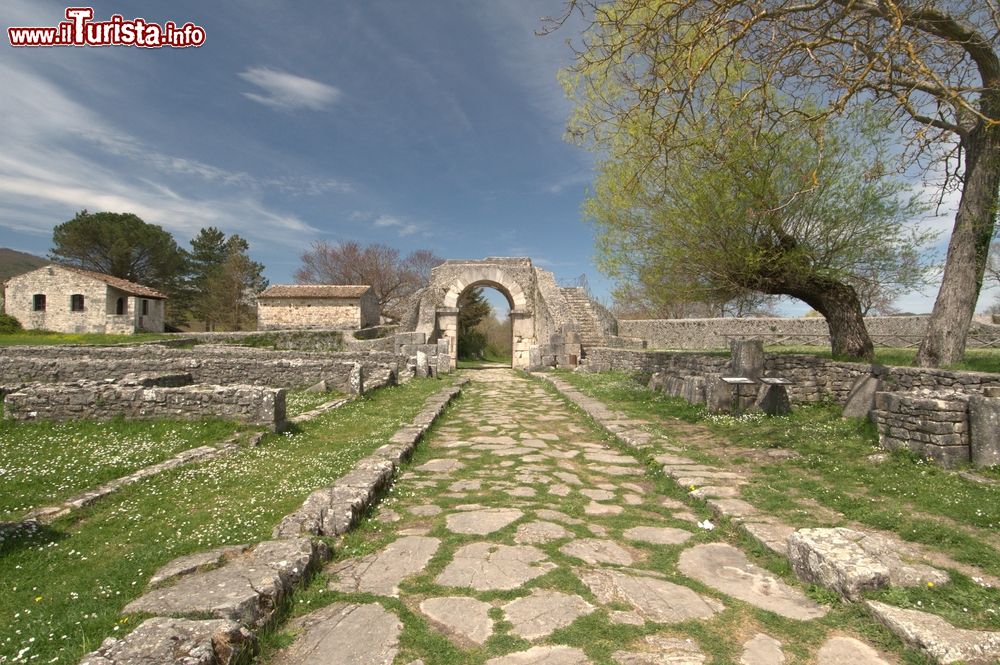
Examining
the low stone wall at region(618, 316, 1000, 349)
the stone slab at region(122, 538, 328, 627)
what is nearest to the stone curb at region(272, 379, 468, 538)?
the stone slab at region(122, 538, 328, 627)

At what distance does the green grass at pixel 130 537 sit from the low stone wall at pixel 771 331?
816 inches

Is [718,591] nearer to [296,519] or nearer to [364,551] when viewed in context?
[364,551]

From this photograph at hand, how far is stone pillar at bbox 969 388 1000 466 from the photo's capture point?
507 cm

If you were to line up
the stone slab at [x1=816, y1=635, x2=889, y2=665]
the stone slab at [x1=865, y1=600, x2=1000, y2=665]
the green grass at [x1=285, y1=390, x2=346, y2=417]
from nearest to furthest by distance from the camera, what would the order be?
the stone slab at [x1=865, y1=600, x2=1000, y2=665], the stone slab at [x1=816, y1=635, x2=889, y2=665], the green grass at [x1=285, y1=390, x2=346, y2=417]

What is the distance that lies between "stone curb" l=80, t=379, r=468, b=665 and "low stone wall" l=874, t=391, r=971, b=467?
570cm

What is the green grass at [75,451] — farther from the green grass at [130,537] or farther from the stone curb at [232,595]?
the stone curb at [232,595]

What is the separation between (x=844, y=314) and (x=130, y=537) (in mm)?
11136

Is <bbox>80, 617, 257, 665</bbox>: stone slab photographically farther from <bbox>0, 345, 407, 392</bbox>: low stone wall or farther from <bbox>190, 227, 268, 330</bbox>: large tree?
<bbox>190, 227, 268, 330</bbox>: large tree

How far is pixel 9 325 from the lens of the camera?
3231 centimetres

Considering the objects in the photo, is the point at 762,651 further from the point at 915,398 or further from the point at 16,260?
the point at 16,260

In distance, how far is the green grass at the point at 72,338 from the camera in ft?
87.8

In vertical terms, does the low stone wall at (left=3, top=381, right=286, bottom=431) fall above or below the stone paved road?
above

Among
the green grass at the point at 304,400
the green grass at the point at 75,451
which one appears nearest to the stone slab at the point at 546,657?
the green grass at the point at 75,451

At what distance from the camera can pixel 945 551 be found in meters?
3.44
